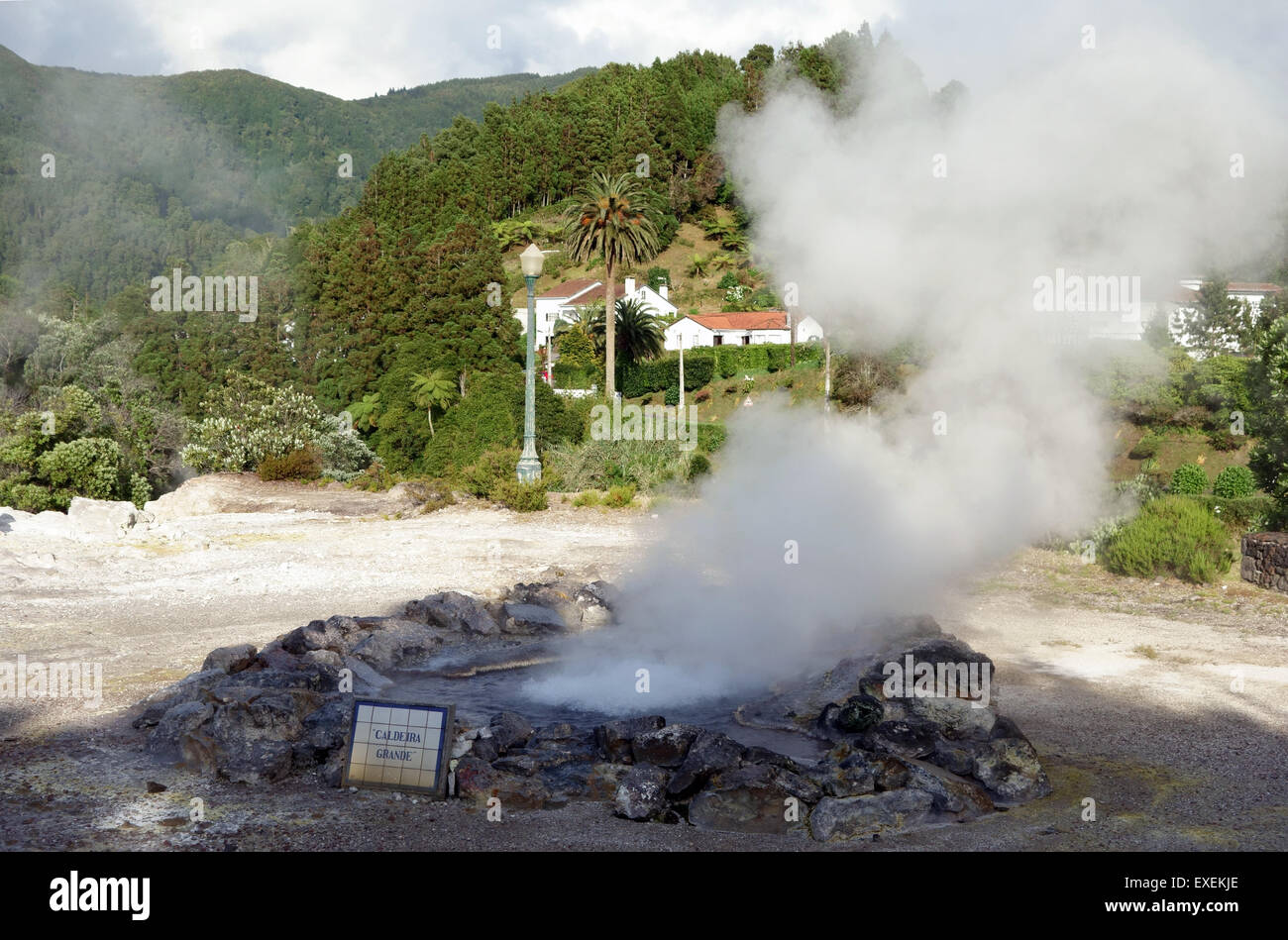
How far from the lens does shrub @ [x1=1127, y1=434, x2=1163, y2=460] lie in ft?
101

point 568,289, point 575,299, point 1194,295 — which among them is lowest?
point 1194,295

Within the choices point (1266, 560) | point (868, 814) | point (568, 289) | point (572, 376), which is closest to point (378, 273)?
point (572, 376)

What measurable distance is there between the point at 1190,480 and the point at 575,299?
162ft

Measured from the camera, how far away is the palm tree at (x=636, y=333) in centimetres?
5069

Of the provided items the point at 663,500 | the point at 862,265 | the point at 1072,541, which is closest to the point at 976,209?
the point at 862,265

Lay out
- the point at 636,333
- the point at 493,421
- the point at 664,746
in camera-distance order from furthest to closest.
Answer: the point at 636,333 < the point at 493,421 < the point at 664,746

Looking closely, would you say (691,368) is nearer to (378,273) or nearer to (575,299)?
(378,273)

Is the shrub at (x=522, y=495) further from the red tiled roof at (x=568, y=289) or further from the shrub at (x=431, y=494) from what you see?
the red tiled roof at (x=568, y=289)

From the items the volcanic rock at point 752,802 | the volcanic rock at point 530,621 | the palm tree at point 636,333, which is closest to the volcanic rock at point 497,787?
the volcanic rock at point 752,802

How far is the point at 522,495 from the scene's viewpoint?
2223 cm

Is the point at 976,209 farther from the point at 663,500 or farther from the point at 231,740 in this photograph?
the point at 663,500

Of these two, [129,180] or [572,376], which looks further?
[129,180]

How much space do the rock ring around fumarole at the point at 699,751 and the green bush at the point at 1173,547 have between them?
24.3 ft

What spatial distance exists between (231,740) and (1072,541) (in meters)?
13.6
